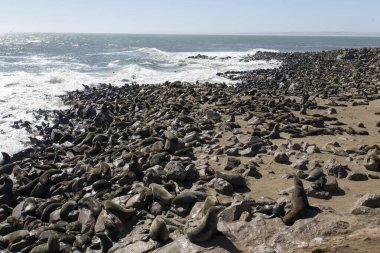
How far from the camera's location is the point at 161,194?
8.75 metres

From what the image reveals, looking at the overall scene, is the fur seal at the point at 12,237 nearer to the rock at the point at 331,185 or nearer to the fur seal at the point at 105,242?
the fur seal at the point at 105,242

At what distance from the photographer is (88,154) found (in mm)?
14141

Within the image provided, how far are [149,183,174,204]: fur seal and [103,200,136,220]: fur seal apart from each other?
0.60 metres

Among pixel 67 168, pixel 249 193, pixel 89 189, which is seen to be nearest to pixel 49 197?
pixel 89 189

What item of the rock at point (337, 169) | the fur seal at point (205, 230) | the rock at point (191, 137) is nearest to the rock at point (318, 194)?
the rock at point (337, 169)

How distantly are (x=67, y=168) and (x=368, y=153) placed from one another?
867 cm

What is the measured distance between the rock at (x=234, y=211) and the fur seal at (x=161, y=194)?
148 cm

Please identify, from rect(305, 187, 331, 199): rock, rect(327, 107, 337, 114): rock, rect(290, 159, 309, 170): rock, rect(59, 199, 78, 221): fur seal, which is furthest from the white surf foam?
rect(327, 107, 337, 114): rock

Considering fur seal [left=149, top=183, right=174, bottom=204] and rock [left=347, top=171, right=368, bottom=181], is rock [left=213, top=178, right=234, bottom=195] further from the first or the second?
rock [left=347, top=171, right=368, bottom=181]

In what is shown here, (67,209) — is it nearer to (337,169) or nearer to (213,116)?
(337,169)

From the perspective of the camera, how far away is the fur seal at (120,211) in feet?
27.5

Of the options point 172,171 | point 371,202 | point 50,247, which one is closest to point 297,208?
point 371,202

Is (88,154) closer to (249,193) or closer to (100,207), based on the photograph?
(100,207)

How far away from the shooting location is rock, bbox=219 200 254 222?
24.1 feet
